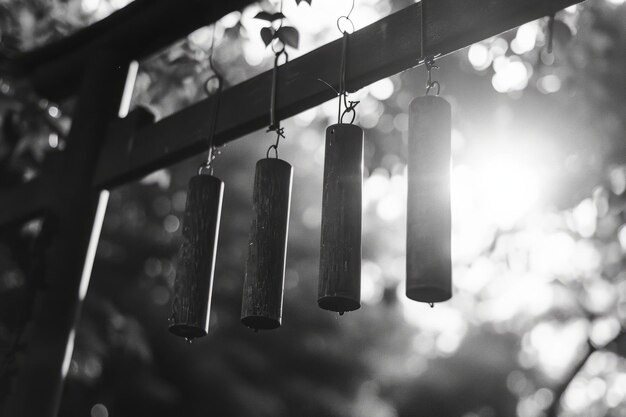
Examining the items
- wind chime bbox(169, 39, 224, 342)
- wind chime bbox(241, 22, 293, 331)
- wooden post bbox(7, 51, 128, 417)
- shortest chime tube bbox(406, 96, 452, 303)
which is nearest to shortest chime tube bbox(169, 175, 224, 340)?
wind chime bbox(169, 39, 224, 342)

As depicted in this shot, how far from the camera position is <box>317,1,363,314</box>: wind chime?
1891mm

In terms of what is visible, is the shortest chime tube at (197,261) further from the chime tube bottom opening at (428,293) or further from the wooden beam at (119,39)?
the wooden beam at (119,39)

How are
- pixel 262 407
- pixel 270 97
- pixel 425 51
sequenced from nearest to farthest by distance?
pixel 425 51 → pixel 270 97 → pixel 262 407

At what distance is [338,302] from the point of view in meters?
1.93

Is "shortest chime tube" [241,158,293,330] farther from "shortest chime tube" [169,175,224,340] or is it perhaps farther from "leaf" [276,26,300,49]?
"leaf" [276,26,300,49]

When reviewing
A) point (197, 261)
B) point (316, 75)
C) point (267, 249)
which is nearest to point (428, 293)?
point (267, 249)

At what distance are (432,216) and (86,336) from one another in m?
4.64

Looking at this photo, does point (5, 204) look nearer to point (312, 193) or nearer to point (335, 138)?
point (335, 138)

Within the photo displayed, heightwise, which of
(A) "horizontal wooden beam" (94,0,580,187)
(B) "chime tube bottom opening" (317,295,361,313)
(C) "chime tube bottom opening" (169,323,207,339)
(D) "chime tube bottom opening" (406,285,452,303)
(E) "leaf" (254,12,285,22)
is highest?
(E) "leaf" (254,12,285,22)

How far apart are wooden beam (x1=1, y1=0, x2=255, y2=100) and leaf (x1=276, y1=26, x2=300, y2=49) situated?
0.36 m

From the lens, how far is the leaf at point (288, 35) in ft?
8.77

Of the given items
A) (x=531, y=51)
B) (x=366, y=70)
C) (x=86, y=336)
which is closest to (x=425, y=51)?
(x=366, y=70)

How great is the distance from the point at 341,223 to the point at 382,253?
10264mm

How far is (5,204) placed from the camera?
12.1ft
